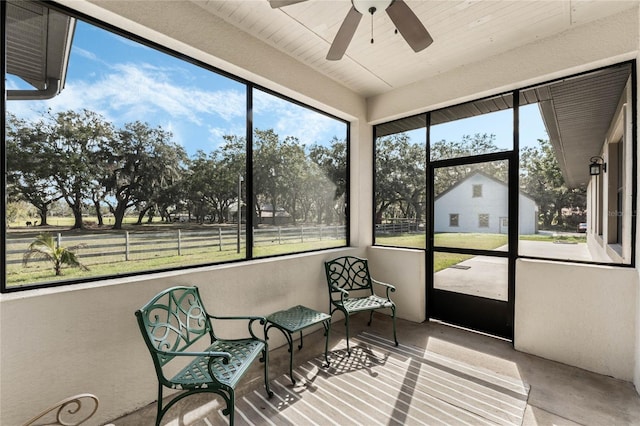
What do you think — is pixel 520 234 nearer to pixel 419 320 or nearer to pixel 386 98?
pixel 419 320

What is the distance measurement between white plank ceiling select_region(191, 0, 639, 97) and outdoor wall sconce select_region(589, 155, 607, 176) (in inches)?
47.3

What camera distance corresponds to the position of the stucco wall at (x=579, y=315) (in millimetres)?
2291

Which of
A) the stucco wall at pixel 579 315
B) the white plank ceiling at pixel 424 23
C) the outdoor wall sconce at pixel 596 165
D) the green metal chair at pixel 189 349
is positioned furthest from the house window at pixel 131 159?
the outdoor wall sconce at pixel 596 165

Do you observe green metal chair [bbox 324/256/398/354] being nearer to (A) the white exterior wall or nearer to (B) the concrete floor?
(B) the concrete floor

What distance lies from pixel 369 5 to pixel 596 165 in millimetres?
2544

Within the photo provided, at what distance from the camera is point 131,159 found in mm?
2086

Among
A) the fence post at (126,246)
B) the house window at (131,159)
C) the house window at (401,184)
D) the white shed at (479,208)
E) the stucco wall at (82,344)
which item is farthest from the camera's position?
the house window at (401,184)

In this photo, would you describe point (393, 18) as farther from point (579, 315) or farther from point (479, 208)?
point (579, 315)

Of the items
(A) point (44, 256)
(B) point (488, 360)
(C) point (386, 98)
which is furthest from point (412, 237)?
(A) point (44, 256)

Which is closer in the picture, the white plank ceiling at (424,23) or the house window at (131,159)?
the house window at (131,159)

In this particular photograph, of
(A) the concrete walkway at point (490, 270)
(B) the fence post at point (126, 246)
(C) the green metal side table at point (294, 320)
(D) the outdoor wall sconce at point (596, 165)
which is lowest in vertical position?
(C) the green metal side table at point (294, 320)

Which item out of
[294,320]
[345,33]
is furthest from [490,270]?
[345,33]

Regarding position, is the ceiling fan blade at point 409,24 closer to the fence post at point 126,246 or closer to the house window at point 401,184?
the house window at point 401,184

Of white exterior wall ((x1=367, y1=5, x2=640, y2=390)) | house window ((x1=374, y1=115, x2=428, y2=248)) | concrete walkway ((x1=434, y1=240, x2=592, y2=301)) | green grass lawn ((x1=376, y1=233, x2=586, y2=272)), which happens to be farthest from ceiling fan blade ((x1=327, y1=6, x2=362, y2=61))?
concrete walkway ((x1=434, y1=240, x2=592, y2=301))
